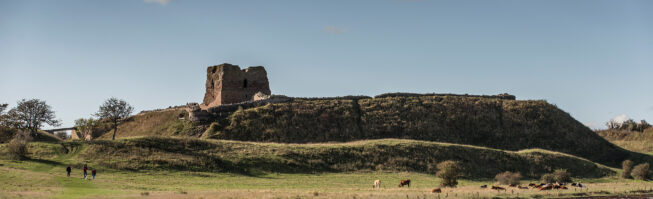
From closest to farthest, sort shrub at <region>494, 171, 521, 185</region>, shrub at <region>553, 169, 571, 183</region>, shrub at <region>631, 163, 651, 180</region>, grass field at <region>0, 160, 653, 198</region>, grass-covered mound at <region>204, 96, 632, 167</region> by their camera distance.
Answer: grass field at <region>0, 160, 653, 198</region>
shrub at <region>494, 171, 521, 185</region>
shrub at <region>553, 169, 571, 183</region>
shrub at <region>631, 163, 651, 180</region>
grass-covered mound at <region>204, 96, 632, 167</region>

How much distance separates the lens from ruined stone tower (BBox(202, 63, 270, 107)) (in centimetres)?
6900

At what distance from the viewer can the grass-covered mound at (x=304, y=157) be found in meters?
46.1

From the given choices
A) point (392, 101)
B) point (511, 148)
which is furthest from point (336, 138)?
point (511, 148)

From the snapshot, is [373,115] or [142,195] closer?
[142,195]

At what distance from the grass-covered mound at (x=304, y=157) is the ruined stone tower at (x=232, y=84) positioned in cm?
1599

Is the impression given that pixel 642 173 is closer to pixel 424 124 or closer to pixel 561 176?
pixel 561 176

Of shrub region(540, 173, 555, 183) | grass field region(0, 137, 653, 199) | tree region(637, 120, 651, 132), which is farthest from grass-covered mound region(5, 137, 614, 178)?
tree region(637, 120, 651, 132)

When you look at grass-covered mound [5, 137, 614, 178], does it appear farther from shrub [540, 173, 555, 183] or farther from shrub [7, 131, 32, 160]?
shrub [540, 173, 555, 183]

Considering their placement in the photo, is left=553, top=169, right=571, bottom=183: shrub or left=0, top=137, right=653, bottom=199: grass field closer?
left=0, top=137, right=653, bottom=199: grass field

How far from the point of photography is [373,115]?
6781cm

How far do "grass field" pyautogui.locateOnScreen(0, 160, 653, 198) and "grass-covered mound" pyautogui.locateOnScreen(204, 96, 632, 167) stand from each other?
14811 mm

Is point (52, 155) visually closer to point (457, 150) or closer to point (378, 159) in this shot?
point (378, 159)

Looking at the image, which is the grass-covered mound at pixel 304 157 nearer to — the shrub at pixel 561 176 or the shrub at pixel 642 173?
the shrub at pixel 642 173

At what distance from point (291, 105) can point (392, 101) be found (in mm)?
12828
